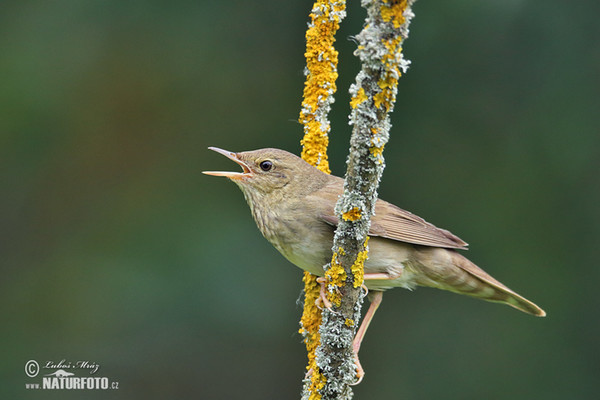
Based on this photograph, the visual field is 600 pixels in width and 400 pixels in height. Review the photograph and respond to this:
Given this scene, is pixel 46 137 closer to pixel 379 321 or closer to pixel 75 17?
pixel 75 17

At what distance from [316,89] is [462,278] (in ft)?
4.90

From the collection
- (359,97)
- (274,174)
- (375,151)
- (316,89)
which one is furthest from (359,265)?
(274,174)

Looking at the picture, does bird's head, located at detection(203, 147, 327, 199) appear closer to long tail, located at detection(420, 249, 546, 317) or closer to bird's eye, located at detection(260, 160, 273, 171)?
bird's eye, located at detection(260, 160, 273, 171)

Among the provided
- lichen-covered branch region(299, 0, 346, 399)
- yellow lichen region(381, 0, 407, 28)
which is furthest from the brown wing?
yellow lichen region(381, 0, 407, 28)

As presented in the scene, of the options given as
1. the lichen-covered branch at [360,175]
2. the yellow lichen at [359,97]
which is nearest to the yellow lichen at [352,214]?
the lichen-covered branch at [360,175]

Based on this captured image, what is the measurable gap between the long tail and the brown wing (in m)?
0.08

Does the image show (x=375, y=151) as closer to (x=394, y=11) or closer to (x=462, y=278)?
(x=394, y=11)

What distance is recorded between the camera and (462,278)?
4188 millimetres

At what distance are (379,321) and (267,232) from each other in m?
2.22

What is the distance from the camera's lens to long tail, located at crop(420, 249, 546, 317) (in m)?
4.14

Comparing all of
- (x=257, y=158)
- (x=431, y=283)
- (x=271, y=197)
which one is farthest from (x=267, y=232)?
(x=431, y=283)

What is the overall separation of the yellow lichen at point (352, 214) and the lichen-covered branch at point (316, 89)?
0.84 m

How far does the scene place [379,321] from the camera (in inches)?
230

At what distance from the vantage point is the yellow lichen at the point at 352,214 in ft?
8.69
